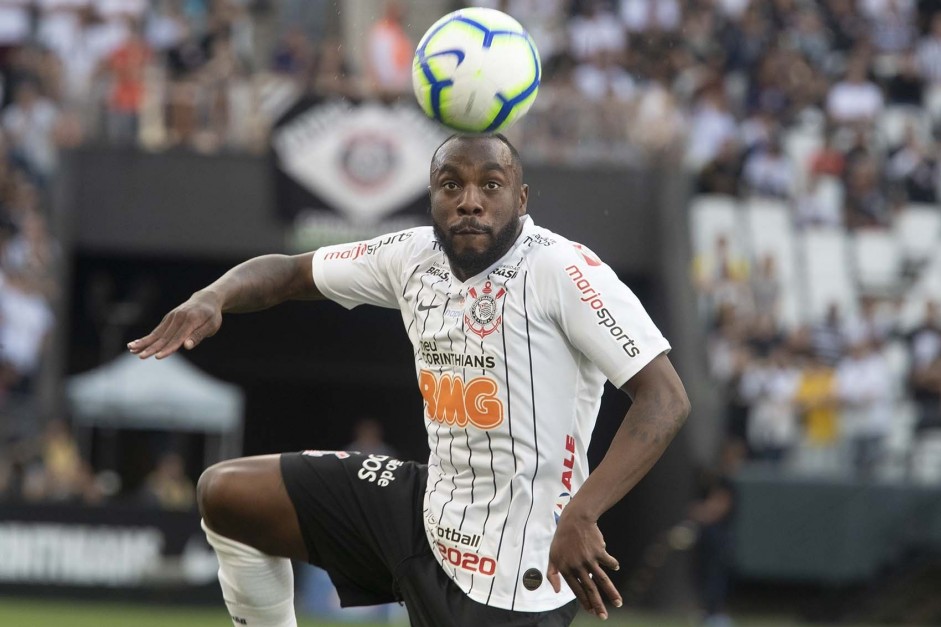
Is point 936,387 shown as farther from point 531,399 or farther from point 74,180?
point 531,399

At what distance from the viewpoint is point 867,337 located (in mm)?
18609

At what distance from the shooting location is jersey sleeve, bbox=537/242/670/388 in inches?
209

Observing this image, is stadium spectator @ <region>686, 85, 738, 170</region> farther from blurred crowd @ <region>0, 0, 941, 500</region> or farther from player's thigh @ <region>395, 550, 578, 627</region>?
player's thigh @ <region>395, 550, 578, 627</region>

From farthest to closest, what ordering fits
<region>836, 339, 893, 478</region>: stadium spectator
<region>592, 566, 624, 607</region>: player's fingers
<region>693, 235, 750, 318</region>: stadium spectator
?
<region>693, 235, 750, 318</region>: stadium spectator
<region>836, 339, 893, 478</region>: stadium spectator
<region>592, 566, 624, 607</region>: player's fingers

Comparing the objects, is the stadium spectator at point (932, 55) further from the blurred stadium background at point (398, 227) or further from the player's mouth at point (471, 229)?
the player's mouth at point (471, 229)

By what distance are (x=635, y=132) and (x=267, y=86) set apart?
445 centimetres

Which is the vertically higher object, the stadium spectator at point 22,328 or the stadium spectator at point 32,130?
the stadium spectator at point 32,130

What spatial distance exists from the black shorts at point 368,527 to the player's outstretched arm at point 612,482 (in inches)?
25.9

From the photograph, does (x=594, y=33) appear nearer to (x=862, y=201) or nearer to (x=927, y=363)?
(x=862, y=201)

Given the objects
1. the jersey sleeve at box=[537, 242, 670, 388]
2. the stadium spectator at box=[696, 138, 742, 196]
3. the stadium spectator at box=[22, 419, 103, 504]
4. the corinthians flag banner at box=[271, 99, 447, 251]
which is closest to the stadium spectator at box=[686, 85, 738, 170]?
the stadium spectator at box=[696, 138, 742, 196]

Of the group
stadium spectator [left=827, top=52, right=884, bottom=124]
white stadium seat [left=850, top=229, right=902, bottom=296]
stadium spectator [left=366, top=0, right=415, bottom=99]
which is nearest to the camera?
stadium spectator [left=366, top=0, right=415, bottom=99]

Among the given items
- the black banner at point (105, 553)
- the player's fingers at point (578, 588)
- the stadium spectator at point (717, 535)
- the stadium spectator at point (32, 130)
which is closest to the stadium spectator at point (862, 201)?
the stadium spectator at point (717, 535)

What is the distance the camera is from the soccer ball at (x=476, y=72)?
582 cm

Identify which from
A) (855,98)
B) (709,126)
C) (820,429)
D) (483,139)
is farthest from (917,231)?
(483,139)
